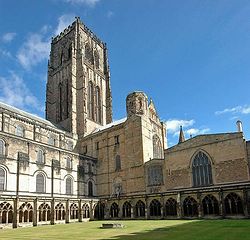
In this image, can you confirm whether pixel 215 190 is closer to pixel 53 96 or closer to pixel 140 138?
pixel 140 138

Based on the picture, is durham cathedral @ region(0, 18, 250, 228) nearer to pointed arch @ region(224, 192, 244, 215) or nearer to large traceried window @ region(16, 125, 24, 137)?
pointed arch @ region(224, 192, 244, 215)

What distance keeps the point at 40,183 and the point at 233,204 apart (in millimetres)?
24687

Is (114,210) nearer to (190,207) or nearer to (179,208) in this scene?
(179,208)

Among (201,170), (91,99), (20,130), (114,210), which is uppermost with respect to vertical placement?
(91,99)

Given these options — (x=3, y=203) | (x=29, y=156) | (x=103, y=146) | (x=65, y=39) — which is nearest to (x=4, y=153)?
(x=29, y=156)

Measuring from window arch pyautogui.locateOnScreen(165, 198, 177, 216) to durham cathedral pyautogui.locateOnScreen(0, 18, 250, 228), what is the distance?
0.41 ft

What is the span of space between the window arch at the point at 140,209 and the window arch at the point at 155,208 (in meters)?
1.26

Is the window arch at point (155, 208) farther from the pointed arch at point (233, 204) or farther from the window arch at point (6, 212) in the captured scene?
the window arch at point (6, 212)

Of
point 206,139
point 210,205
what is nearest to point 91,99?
point 206,139

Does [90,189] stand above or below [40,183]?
below

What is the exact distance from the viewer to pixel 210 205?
108 feet

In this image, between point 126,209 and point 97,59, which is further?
point 97,59

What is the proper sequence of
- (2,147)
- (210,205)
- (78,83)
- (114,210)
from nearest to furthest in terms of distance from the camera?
(210,205) < (2,147) < (114,210) < (78,83)

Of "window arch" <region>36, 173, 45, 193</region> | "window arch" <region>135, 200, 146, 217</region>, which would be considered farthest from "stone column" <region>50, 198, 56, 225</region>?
"window arch" <region>135, 200, 146, 217</region>
